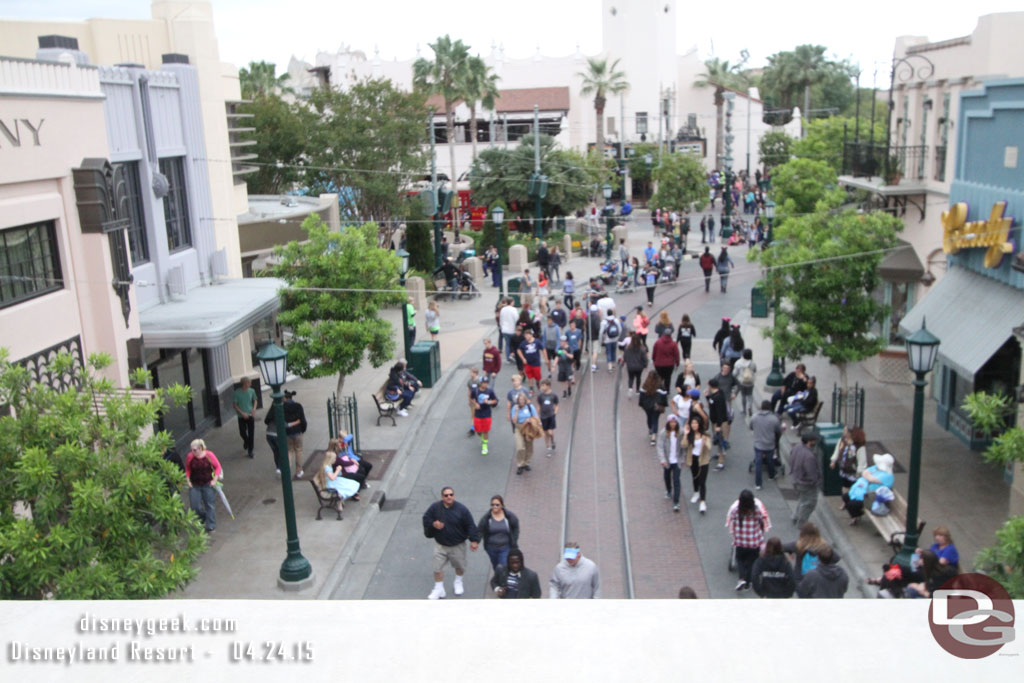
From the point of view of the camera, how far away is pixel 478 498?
47.8 ft

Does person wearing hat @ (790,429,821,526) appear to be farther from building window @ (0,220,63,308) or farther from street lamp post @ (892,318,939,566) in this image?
building window @ (0,220,63,308)

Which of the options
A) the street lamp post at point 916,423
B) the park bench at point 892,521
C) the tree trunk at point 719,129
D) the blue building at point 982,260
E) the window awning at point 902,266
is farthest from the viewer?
the tree trunk at point 719,129

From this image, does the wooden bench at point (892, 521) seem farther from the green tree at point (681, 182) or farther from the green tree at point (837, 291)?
the green tree at point (681, 182)

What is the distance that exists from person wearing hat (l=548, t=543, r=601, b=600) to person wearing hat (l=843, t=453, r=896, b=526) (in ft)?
15.7

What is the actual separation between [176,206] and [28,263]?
603 cm

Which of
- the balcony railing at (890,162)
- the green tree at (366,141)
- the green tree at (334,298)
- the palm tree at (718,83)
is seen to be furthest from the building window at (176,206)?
the palm tree at (718,83)

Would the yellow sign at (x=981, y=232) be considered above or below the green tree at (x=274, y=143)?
below

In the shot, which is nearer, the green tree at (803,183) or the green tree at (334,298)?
the green tree at (334,298)

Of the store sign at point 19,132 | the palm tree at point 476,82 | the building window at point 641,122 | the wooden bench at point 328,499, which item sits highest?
the palm tree at point 476,82

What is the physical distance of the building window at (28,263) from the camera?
38.1ft

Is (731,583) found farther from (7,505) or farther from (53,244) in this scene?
(53,244)

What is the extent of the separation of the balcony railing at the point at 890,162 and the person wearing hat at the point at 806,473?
7.63 m

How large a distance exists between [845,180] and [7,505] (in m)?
18.1
